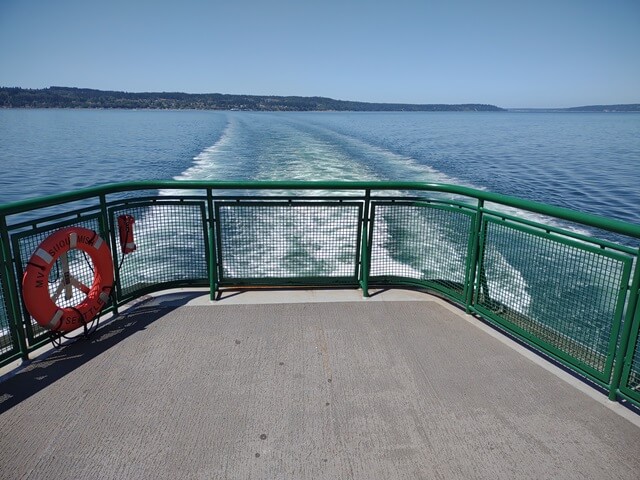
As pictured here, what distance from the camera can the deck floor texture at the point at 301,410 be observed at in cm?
242

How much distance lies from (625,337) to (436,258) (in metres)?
2.00

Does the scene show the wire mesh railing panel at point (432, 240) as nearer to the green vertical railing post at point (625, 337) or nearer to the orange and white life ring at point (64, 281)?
the green vertical railing post at point (625, 337)

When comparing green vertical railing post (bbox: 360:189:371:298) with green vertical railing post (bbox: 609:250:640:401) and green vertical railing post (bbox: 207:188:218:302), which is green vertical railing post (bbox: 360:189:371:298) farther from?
green vertical railing post (bbox: 609:250:640:401)

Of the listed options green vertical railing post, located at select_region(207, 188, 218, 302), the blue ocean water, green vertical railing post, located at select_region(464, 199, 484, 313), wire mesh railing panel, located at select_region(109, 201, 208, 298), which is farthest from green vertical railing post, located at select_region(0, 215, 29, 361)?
the blue ocean water

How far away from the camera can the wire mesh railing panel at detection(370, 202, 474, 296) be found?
174 inches

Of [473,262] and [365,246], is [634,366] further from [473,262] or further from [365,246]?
[365,246]

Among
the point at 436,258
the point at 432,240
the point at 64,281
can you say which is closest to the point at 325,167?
the point at 432,240

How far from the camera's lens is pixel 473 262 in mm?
4160

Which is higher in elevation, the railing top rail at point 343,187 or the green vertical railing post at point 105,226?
the railing top rail at point 343,187

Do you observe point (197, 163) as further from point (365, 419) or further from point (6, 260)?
point (365, 419)

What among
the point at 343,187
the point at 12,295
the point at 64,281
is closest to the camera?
the point at 12,295

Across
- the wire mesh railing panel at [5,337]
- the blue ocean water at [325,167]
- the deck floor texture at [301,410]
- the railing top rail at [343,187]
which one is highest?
the railing top rail at [343,187]

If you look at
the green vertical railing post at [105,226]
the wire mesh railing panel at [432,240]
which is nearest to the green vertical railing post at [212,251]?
the green vertical railing post at [105,226]

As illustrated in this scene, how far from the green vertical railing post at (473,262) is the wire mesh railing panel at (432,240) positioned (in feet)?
0.25
